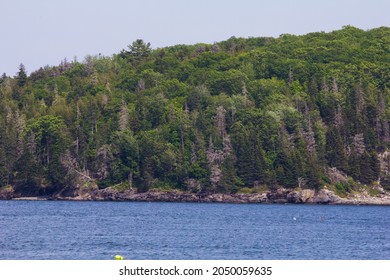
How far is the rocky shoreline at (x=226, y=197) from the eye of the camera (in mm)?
158125

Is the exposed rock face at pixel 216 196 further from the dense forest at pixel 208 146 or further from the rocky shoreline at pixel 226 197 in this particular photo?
the dense forest at pixel 208 146

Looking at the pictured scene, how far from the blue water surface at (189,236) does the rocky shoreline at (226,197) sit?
41.5 meters

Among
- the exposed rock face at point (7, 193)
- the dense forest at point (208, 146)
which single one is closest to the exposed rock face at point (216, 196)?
the dense forest at point (208, 146)

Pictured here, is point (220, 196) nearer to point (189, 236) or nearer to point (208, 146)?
point (208, 146)

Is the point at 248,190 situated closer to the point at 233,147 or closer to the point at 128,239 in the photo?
the point at 233,147

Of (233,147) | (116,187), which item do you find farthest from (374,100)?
(116,187)

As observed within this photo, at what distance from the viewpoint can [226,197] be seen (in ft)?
536

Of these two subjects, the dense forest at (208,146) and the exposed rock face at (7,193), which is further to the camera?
the exposed rock face at (7,193)

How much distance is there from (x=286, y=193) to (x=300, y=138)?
1887 centimetres

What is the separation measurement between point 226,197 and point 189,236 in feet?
284

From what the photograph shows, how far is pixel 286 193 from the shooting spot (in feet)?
525

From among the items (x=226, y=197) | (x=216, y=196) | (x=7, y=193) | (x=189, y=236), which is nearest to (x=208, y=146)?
(x=216, y=196)

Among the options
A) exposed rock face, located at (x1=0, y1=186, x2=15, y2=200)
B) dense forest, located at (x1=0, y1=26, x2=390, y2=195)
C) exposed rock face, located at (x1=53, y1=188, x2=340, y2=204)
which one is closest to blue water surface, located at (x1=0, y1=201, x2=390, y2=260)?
exposed rock face, located at (x1=53, y1=188, x2=340, y2=204)

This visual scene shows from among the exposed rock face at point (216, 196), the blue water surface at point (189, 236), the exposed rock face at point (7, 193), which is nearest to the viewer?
the blue water surface at point (189, 236)
